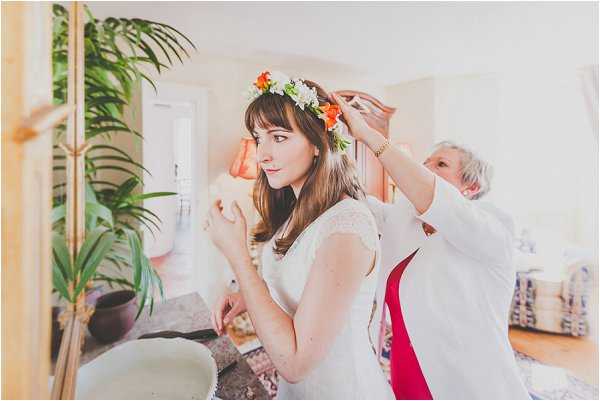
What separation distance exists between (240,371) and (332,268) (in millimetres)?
354

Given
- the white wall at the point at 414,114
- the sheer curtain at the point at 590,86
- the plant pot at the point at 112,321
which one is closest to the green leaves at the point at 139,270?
the plant pot at the point at 112,321

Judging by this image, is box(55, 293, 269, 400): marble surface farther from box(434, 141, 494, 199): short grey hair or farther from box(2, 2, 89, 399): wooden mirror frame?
box(434, 141, 494, 199): short grey hair

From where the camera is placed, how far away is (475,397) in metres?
0.66

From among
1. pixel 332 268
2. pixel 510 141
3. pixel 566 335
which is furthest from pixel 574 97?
pixel 332 268

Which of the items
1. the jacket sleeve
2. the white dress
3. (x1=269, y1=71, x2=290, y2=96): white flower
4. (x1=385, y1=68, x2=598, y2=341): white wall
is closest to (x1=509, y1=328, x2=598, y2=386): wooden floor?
(x1=385, y1=68, x2=598, y2=341): white wall

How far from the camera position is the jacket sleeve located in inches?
23.4

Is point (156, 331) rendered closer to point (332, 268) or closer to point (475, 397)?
point (332, 268)

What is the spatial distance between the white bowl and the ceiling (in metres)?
0.77

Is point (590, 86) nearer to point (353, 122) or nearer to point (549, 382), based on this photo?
point (549, 382)

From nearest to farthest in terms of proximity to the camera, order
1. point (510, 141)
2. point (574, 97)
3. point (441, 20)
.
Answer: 1. point (441, 20)
2. point (510, 141)
3. point (574, 97)

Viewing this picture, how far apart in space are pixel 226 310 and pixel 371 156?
0.56 meters

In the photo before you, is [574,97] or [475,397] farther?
[574,97]

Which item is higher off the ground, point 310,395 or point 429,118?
point 429,118

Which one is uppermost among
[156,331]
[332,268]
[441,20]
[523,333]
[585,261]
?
[441,20]
